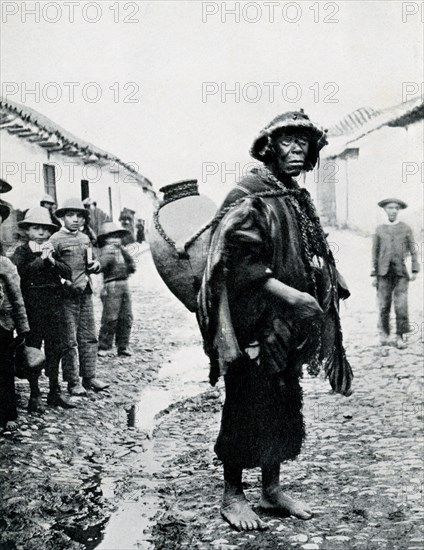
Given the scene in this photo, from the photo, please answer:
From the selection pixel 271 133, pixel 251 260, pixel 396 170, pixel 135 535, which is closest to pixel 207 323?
pixel 251 260

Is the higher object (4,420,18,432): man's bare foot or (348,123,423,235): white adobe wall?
(348,123,423,235): white adobe wall

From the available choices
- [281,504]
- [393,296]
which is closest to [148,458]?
[281,504]

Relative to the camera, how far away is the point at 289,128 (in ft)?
8.79

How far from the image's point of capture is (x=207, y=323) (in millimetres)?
2623

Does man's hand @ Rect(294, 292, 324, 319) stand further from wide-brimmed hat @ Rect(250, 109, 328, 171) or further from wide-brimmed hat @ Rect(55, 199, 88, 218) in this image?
wide-brimmed hat @ Rect(55, 199, 88, 218)

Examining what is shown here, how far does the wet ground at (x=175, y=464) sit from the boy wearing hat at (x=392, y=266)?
78mm

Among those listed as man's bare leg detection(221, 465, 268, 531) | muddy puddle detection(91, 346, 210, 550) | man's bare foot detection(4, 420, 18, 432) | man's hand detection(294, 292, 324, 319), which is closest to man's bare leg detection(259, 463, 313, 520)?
man's bare leg detection(221, 465, 268, 531)

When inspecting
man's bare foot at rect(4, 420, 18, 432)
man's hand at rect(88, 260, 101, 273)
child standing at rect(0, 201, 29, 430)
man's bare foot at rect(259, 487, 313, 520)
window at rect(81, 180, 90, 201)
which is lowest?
man's bare foot at rect(259, 487, 313, 520)

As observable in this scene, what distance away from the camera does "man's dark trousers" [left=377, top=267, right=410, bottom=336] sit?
12.2 ft

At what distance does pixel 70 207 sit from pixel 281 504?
5.34ft

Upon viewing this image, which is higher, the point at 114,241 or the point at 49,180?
the point at 49,180

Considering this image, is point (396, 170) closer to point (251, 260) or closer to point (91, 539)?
point (251, 260)

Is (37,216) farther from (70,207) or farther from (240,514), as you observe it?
(240,514)

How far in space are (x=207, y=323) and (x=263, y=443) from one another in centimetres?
54
